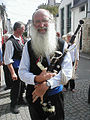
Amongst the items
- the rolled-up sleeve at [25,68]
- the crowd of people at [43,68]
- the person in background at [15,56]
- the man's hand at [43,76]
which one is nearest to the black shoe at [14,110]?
the person in background at [15,56]

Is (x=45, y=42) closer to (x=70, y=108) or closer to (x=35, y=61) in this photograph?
(x=35, y=61)

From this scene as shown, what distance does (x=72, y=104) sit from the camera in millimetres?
3451

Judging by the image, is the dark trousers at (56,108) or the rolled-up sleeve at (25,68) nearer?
the rolled-up sleeve at (25,68)

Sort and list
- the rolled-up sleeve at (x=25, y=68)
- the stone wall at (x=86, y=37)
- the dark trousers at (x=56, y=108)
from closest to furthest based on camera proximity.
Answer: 1. the rolled-up sleeve at (x=25, y=68)
2. the dark trousers at (x=56, y=108)
3. the stone wall at (x=86, y=37)

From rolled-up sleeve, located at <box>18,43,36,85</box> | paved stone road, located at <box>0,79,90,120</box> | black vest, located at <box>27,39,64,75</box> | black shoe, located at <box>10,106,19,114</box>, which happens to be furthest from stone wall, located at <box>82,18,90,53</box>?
rolled-up sleeve, located at <box>18,43,36,85</box>

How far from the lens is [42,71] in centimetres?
153

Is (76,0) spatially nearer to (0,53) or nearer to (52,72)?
(0,53)

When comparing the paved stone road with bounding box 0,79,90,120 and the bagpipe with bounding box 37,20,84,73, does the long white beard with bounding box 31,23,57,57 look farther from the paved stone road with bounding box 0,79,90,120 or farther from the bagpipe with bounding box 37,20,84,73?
the paved stone road with bounding box 0,79,90,120

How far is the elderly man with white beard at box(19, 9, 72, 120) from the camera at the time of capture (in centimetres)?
153

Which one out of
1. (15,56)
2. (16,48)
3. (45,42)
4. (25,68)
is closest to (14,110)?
(15,56)

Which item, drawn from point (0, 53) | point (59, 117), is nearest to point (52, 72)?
point (59, 117)

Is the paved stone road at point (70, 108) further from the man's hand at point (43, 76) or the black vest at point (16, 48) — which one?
the man's hand at point (43, 76)

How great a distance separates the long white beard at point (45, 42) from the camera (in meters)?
1.61

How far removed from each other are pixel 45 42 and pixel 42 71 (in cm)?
33
